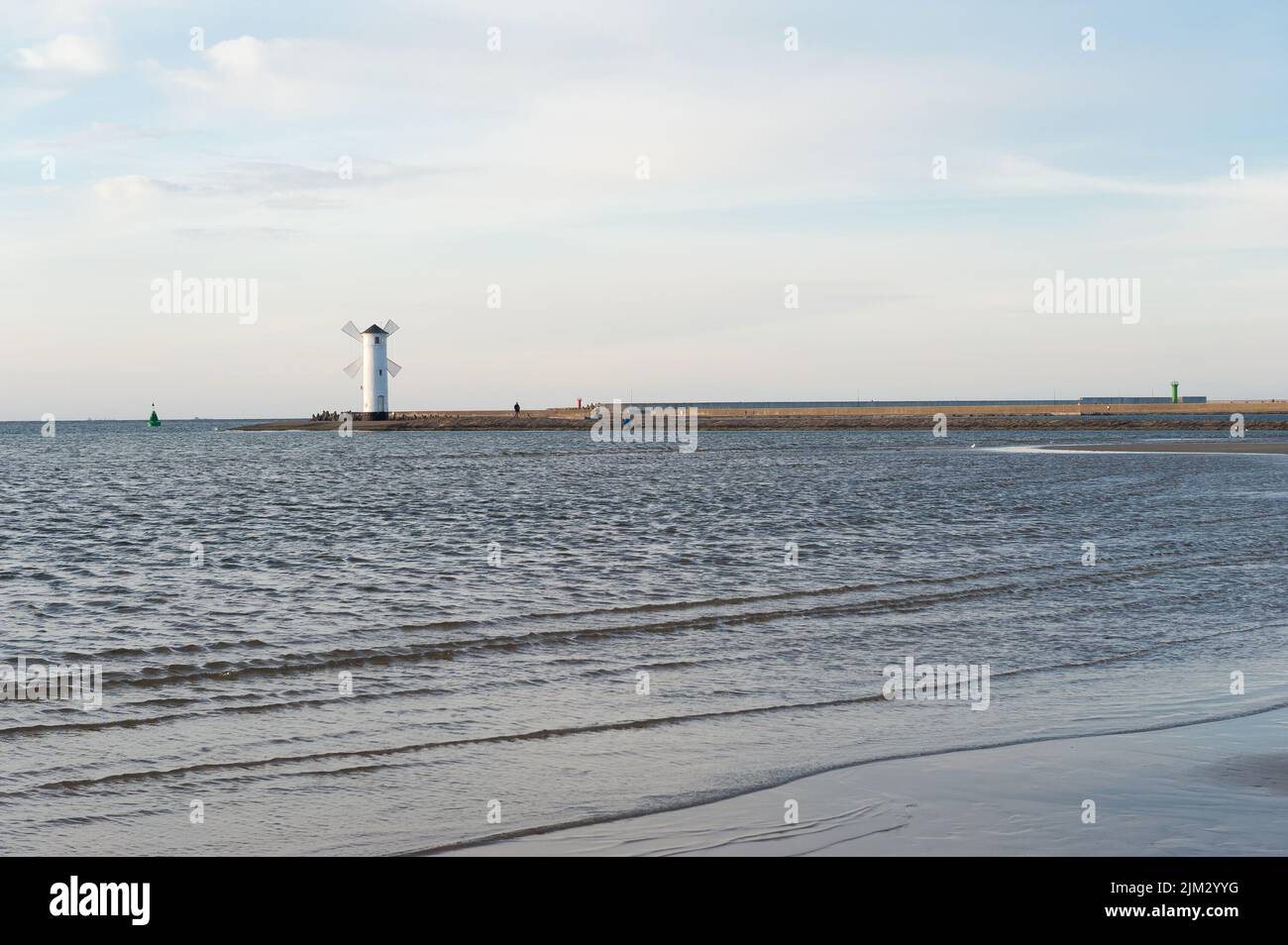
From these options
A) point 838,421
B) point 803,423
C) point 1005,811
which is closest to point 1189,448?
point 838,421

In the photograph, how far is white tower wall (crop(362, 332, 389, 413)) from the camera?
126 meters

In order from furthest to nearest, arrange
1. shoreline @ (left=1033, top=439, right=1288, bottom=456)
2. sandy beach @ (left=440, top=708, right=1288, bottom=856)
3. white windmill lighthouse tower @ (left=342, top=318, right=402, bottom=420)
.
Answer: white windmill lighthouse tower @ (left=342, top=318, right=402, bottom=420) → shoreline @ (left=1033, top=439, right=1288, bottom=456) → sandy beach @ (left=440, top=708, right=1288, bottom=856)

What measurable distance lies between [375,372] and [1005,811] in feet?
416

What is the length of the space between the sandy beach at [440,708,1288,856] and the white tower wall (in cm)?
12046

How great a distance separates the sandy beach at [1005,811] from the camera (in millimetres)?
7367

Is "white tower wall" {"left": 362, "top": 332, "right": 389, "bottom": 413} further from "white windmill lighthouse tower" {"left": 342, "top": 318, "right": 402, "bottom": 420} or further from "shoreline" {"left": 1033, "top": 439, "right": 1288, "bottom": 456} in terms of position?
"shoreline" {"left": 1033, "top": 439, "right": 1288, "bottom": 456}

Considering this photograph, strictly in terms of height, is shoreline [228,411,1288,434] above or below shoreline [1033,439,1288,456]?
above

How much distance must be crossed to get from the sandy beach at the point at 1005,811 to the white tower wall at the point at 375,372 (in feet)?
395

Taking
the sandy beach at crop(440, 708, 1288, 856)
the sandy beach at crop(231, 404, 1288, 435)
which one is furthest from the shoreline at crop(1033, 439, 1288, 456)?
the sandy beach at crop(440, 708, 1288, 856)
